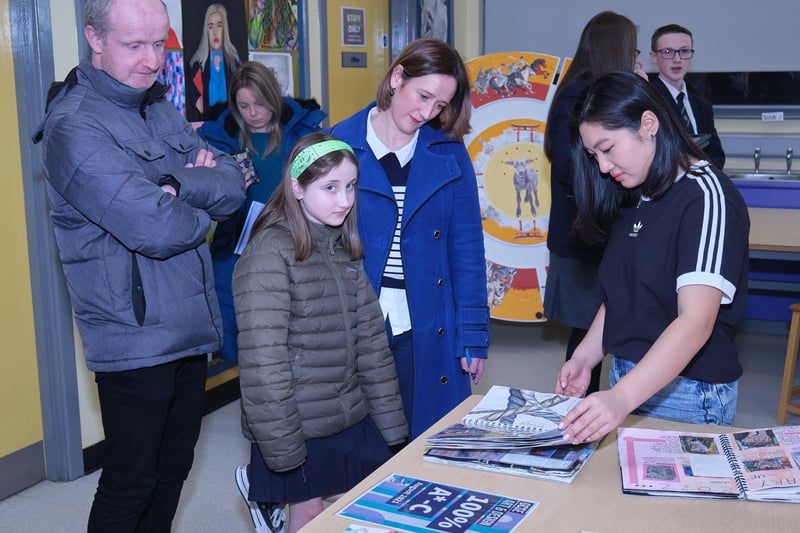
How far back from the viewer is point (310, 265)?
76.7 inches

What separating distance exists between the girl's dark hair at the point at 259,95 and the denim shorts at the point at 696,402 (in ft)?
7.07

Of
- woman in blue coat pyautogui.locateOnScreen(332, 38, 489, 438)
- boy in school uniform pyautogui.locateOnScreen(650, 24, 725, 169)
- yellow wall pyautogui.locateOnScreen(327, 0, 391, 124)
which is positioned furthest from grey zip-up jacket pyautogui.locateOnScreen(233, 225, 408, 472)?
yellow wall pyautogui.locateOnScreen(327, 0, 391, 124)

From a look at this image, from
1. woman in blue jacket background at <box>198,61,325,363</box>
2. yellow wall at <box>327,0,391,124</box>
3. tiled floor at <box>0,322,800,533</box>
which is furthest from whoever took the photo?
yellow wall at <box>327,0,391,124</box>

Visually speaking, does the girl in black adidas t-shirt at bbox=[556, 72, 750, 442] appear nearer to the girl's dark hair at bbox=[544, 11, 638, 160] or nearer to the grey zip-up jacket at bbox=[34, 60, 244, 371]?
the grey zip-up jacket at bbox=[34, 60, 244, 371]

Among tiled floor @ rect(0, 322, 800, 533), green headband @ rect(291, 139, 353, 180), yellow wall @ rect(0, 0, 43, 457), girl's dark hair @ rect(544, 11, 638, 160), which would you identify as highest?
girl's dark hair @ rect(544, 11, 638, 160)

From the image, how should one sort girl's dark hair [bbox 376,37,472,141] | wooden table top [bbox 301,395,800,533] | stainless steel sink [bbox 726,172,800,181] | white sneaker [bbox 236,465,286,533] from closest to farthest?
wooden table top [bbox 301,395,800,533]
girl's dark hair [bbox 376,37,472,141]
white sneaker [bbox 236,465,286,533]
stainless steel sink [bbox 726,172,800,181]

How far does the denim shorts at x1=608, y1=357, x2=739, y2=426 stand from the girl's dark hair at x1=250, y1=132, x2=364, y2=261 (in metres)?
0.74

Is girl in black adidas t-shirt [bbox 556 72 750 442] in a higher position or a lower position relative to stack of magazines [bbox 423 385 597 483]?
higher

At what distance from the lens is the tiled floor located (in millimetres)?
2781

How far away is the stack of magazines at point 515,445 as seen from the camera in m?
1.43

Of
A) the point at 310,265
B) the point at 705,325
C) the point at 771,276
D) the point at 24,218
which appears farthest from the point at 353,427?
the point at 771,276

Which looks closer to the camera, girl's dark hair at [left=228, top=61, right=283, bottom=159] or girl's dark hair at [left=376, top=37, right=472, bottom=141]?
girl's dark hair at [left=376, top=37, right=472, bottom=141]

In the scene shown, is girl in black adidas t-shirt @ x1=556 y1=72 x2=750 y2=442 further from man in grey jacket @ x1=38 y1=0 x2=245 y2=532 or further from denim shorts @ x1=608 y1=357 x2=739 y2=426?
man in grey jacket @ x1=38 y1=0 x2=245 y2=532

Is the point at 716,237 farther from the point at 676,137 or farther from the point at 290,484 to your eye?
the point at 290,484
